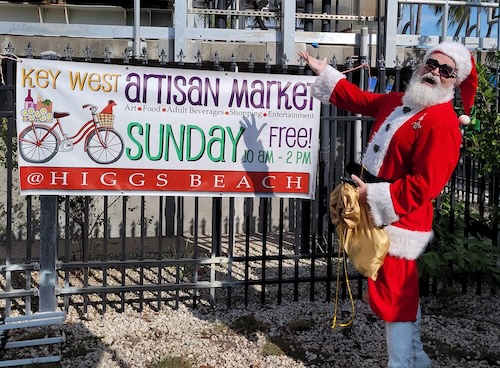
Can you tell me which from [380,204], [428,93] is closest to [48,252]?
[380,204]

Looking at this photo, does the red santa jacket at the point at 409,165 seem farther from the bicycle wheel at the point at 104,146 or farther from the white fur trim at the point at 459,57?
the bicycle wheel at the point at 104,146

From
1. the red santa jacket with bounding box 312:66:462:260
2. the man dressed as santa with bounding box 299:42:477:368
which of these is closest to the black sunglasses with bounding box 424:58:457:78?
the man dressed as santa with bounding box 299:42:477:368

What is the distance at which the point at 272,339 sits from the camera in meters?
3.99

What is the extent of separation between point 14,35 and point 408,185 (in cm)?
590

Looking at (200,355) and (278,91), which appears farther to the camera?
(278,91)

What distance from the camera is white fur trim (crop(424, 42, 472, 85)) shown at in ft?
9.34

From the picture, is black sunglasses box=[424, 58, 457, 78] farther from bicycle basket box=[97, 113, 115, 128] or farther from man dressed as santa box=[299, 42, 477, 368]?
bicycle basket box=[97, 113, 115, 128]

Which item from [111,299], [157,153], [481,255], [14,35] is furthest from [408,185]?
[14,35]

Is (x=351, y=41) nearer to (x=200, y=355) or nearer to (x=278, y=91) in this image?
(x=278, y=91)

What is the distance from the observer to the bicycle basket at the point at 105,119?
3.89 metres

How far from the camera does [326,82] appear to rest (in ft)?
11.3

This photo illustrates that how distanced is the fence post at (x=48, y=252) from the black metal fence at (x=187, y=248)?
1.3 inches

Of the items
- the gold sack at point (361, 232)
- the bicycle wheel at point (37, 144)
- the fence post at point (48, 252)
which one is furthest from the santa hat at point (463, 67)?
the fence post at point (48, 252)

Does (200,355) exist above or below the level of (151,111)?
below
